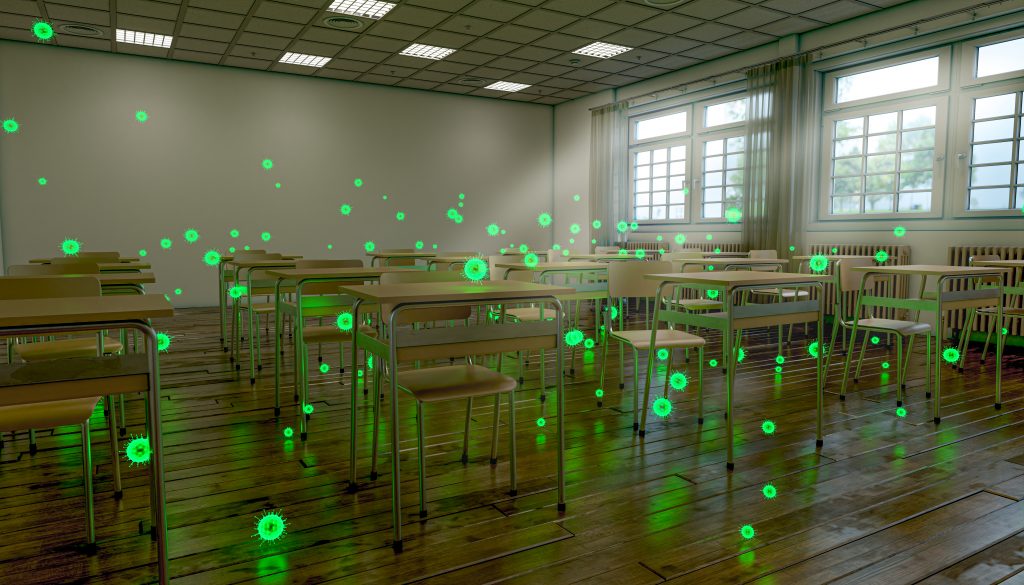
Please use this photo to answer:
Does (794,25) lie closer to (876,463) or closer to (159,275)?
(876,463)

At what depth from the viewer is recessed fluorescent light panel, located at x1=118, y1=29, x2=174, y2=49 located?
20.7 ft

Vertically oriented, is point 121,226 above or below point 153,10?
below

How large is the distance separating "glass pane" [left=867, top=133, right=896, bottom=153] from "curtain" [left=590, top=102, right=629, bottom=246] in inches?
126

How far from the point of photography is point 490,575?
161cm

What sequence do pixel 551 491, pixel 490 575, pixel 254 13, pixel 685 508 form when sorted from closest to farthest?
pixel 490 575
pixel 685 508
pixel 551 491
pixel 254 13

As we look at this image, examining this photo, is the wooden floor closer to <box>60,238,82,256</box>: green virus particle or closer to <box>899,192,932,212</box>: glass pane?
<box>899,192,932,212</box>: glass pane

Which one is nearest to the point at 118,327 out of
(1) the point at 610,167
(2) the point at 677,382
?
(2) the point at 677,382

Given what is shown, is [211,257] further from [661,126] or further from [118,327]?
Result: [118,327]

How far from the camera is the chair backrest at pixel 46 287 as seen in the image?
1.91 meters

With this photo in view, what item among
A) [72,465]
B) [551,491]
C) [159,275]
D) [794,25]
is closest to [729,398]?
[551,491]

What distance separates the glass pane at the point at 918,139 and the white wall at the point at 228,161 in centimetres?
531

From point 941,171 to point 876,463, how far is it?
4.07 metres

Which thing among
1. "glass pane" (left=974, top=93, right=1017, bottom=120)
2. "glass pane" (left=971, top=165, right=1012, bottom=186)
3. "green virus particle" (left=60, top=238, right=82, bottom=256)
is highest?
"glass pane" (left=974, top=93, right=1017, bottom=120)

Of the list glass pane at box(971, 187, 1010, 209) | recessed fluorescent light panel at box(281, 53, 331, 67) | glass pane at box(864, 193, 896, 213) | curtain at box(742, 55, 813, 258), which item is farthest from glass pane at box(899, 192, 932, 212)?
recessed fluorescent light panel at box(281, 53, 331, 67)
